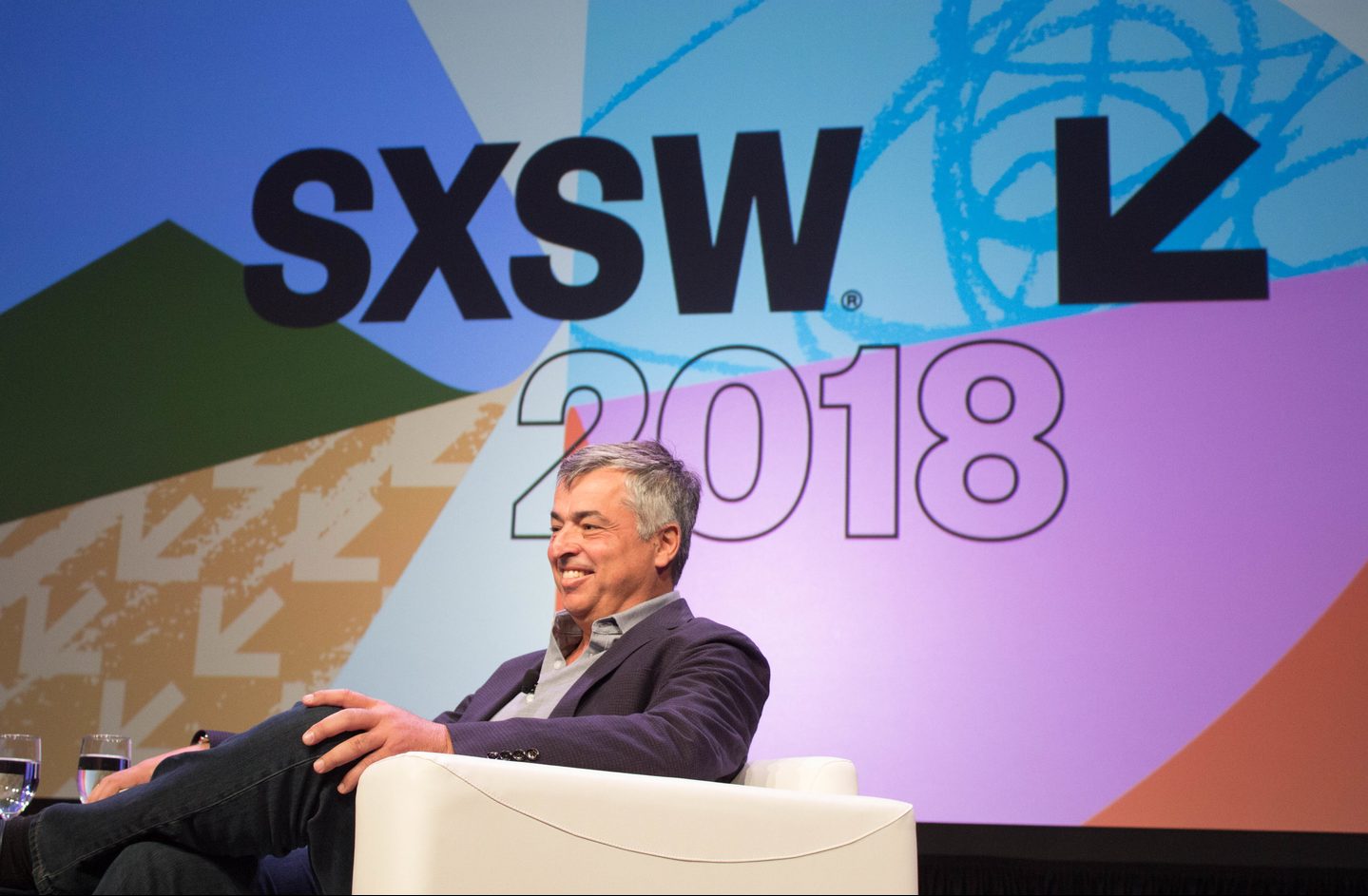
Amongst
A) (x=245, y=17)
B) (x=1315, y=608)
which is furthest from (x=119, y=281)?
(x=1315, y=608)

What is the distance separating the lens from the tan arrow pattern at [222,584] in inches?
146

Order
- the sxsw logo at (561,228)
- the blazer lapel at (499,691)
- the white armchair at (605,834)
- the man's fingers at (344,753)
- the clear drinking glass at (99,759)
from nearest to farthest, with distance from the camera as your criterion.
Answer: the white armchair at (605,834) < the man's fingers at (344,753) < the clear drinking glass at (99,759) < the blazer lapel at (499,691) < the sxsw logo at (561,228)

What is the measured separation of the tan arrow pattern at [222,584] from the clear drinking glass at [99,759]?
1242 mm

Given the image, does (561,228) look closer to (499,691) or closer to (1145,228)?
(1145,228)

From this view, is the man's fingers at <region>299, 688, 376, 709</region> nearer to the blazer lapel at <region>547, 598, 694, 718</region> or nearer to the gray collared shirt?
the blazer lapel at <region>547, 598, 694, 718</region>

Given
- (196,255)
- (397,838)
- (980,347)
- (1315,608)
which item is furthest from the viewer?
(196,255)

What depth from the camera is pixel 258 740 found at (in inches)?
68.5

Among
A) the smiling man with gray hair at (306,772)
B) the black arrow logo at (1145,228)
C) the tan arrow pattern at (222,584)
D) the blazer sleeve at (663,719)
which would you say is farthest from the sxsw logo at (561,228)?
the smiling man with gray hair at (306,772)

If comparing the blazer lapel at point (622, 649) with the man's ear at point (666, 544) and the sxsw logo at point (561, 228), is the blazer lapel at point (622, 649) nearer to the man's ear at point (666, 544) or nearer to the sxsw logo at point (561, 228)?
the man's ear at point (666, 544)

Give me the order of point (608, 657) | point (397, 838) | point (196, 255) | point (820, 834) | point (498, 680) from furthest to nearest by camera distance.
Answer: point (196, 255) → point (498, 680) → point (608, 657) → point (820, 834) → point (397, 838)

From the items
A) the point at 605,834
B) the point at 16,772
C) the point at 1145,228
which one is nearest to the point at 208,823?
the point at 605,834

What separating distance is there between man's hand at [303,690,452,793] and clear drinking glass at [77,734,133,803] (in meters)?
0.78

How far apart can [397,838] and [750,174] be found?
2.58 metres

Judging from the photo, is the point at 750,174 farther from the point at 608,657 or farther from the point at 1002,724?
the point at 608,657
